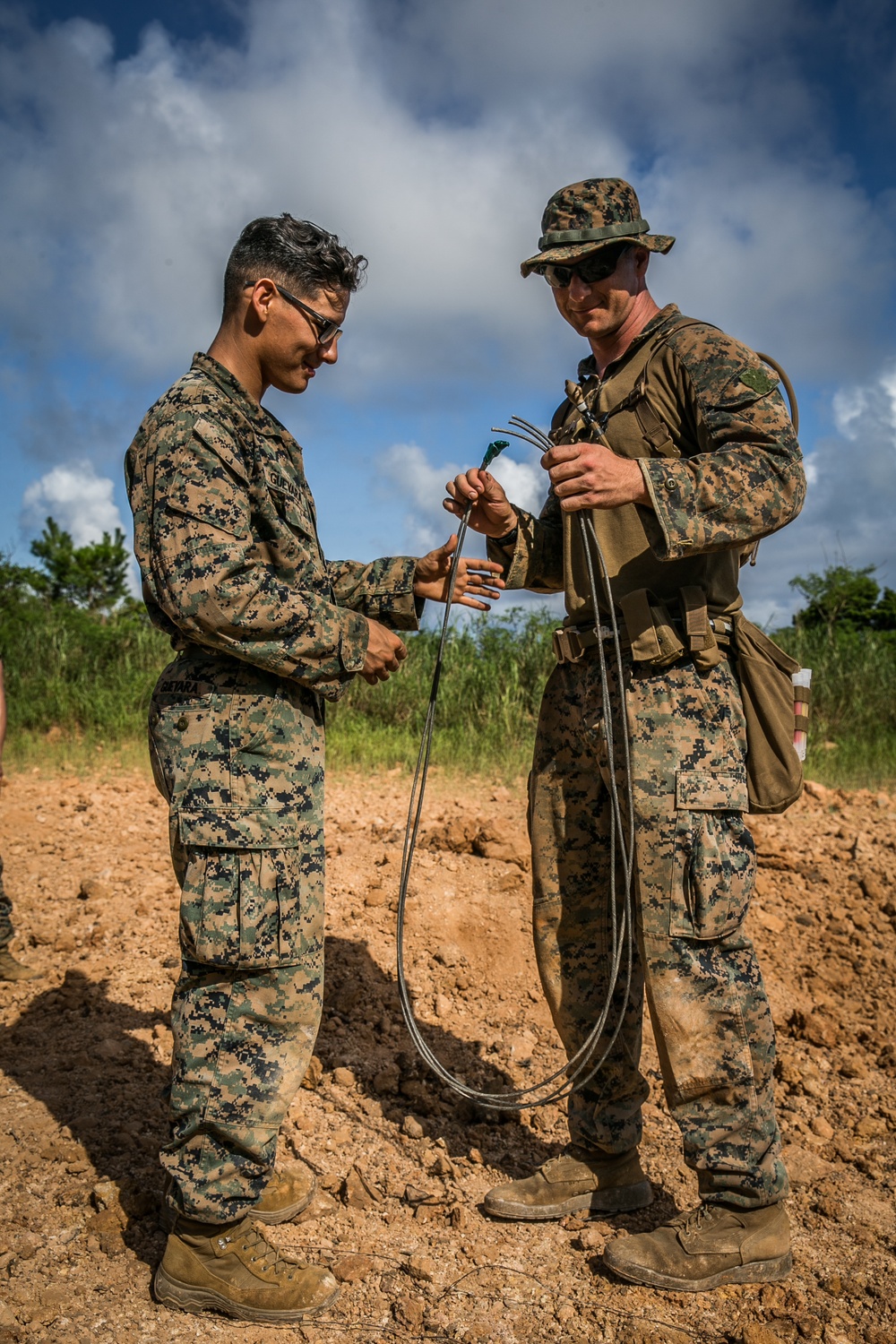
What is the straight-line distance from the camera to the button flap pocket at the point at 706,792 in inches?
98.7

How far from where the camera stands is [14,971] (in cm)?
431

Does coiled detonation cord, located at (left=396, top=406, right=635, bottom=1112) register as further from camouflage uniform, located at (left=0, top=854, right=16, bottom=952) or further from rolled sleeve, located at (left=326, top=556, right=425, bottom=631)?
camouflage uniform, located at (left=0, top=854, right=16, bottom=952)

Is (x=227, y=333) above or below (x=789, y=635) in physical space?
below

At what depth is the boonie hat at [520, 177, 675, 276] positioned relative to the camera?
2.74 m

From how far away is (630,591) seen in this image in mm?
2699

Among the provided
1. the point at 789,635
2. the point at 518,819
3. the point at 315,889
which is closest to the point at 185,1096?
the point at 315,889

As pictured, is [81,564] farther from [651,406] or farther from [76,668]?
[651,406]

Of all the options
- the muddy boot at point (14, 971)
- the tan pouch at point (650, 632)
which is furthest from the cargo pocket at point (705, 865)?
the muddy boot at point (14, 971)

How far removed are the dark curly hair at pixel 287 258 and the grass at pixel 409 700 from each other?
5.42 metres

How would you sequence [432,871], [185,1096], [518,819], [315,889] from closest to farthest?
[185,1096]
[315,889]
[432,871]
[518,819]

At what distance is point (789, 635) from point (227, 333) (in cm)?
1014

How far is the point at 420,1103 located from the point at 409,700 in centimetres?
616

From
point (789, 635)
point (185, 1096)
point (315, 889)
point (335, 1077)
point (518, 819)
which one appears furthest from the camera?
point (789, 635)

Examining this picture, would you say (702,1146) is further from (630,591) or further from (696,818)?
(630,591)
